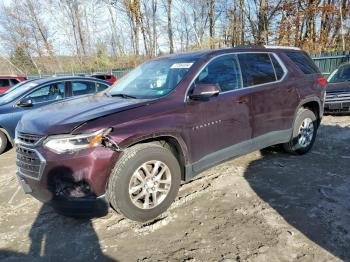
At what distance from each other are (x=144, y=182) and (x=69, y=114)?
3.56 feet

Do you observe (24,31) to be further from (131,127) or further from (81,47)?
(131,127)

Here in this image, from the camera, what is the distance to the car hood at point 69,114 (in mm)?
3027

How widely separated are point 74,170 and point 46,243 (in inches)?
34.1

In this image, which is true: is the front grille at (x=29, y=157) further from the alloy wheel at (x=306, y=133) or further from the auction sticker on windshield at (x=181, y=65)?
the alloy wheel at (x=306, y=133)

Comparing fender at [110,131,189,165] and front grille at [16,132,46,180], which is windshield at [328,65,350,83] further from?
front grille at [16,132,46,180]

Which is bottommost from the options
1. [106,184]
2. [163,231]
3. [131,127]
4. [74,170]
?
[163,231]

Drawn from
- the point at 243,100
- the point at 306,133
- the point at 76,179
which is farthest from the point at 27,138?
the point at 306,133

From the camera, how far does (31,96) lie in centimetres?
667

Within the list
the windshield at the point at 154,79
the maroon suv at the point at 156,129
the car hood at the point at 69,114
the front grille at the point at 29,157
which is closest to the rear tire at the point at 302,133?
the maroon suv at the point at 156,129

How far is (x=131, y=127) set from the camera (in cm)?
311

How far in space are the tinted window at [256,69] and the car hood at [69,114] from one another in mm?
1599

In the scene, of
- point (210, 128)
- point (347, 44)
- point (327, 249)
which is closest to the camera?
point (327, 249)

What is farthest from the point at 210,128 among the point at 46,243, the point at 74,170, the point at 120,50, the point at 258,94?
the point at 120,50

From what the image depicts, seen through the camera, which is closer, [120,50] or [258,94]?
[258,94]
